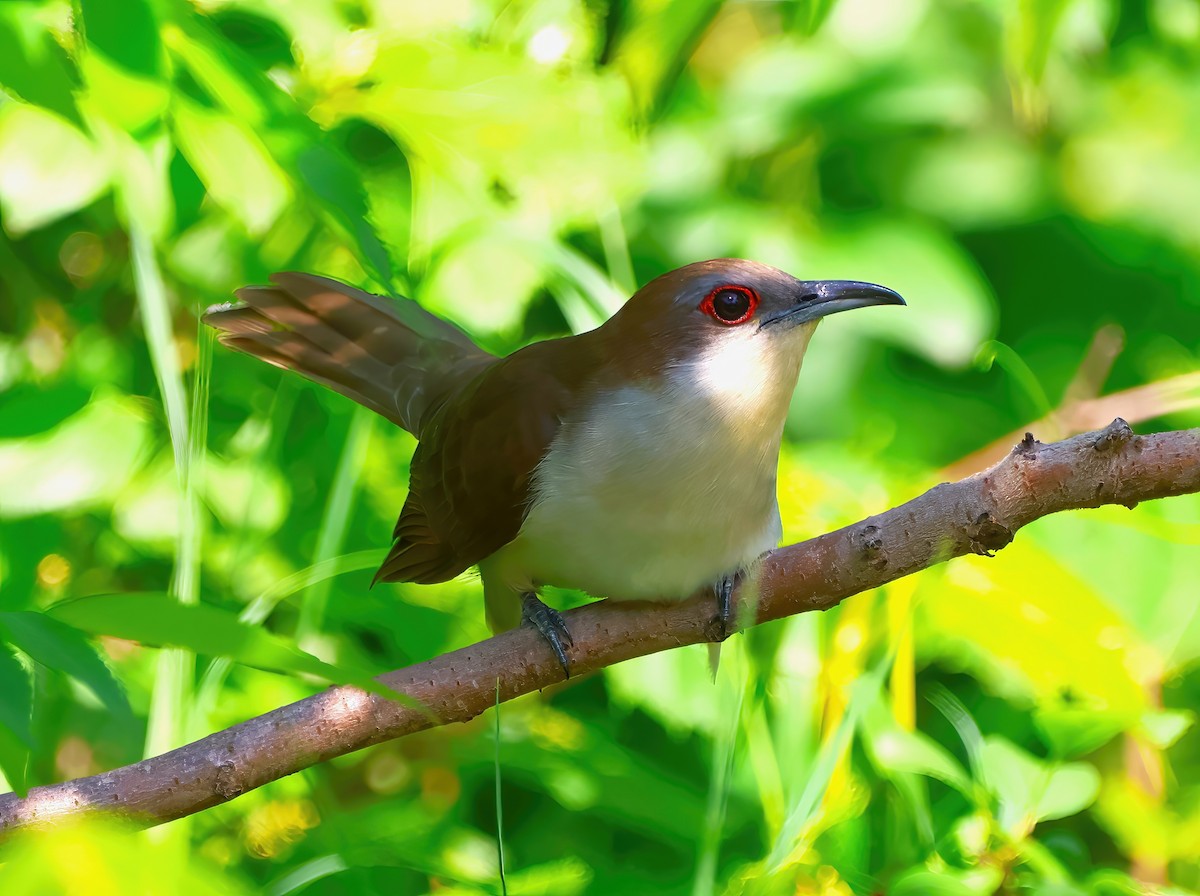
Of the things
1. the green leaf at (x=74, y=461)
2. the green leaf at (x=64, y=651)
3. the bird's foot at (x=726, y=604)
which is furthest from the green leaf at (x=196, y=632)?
the green leaf at (x=74, y=461)

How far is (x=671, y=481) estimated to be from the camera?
6.99 ft

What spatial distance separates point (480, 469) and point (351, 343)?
67 centimetres

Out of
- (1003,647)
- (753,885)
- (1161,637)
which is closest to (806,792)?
(753,885)

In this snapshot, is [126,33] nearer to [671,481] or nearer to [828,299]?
[671,481]

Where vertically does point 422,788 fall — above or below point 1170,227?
below

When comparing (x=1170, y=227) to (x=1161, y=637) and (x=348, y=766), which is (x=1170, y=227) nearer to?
(x=1161, y=637)

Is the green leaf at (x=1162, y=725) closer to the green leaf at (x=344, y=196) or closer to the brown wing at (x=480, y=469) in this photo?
the brown wing at (x=480, y=469)

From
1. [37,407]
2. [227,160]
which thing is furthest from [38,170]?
[227,160]

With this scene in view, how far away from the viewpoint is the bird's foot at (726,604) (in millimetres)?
2068

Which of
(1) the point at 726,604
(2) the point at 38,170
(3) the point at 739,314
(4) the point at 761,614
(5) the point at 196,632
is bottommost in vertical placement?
(1) the point at 726,604

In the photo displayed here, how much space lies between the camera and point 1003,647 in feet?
7.47

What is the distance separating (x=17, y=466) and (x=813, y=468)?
1.81m

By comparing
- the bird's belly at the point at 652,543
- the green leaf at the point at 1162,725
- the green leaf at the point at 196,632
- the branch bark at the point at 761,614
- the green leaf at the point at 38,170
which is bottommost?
the green leaf at the point at 1162,725

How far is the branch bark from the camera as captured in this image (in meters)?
1.53
